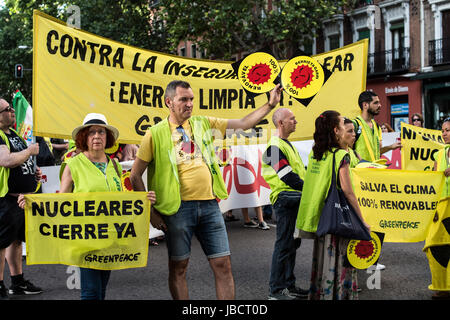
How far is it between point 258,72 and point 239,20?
24.1 meters

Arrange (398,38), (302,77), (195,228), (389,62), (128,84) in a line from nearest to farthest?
(195,228)
(302,77)
(128,84)
(389,62)
(398,38)

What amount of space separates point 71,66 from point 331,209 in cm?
290

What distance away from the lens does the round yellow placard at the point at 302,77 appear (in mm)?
5332

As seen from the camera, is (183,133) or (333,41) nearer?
(183,133)

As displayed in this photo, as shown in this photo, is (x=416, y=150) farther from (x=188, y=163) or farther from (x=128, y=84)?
(x=188, y=163)

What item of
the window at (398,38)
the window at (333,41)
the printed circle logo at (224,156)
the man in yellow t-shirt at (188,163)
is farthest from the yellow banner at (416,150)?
the window at (333,41)

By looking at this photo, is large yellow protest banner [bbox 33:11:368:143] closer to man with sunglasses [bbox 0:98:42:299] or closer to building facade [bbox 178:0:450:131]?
man with sunglasses [bbox 0:98:42:299]

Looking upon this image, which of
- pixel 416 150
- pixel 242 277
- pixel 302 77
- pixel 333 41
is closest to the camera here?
pixel 302 77

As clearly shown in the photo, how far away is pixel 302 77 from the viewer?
5.42 m

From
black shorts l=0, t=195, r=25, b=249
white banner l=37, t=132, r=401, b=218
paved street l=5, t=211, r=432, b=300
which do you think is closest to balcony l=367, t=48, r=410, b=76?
white banner l=37, t=132, r=401, b=218

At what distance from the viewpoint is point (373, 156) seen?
22.3ft

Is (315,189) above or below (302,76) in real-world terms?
below

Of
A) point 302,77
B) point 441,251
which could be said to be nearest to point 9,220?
point 302,77
